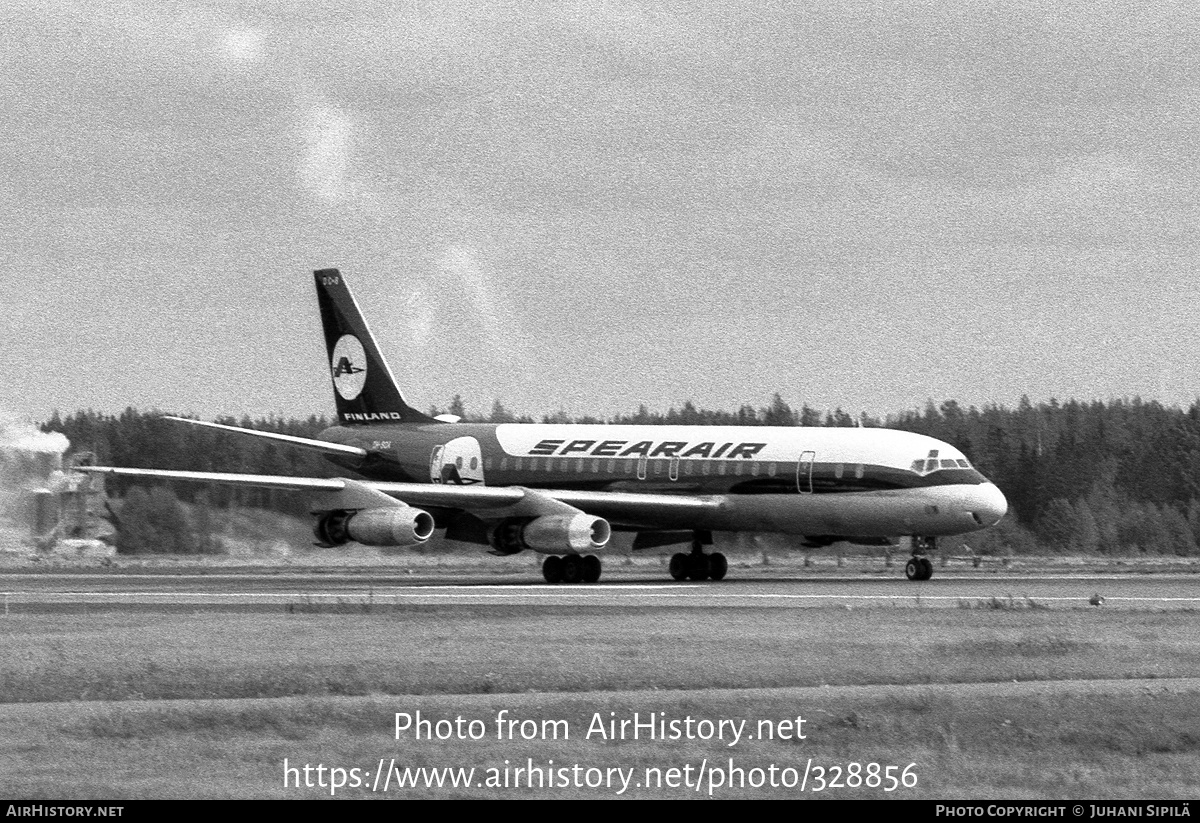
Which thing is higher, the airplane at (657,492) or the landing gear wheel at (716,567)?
the airplane at (657,492)

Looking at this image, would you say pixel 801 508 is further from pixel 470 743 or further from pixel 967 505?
pixel 470 743

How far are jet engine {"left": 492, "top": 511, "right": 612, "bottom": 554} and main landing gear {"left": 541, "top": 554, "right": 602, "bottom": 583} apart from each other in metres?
0.71

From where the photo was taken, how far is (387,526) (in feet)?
157

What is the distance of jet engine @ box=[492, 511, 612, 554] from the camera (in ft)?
155

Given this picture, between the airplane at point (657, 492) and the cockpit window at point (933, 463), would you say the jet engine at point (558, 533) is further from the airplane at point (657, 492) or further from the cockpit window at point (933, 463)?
the cockpit window at point (933, 463)

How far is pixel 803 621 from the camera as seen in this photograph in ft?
106

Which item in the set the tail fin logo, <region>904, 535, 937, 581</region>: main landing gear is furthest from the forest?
<region>904, 535, 937, 581</region>: main landing gear

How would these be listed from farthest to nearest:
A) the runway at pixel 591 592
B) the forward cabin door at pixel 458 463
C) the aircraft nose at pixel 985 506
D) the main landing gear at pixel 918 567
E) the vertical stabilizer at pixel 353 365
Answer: the vertical stabilizer at pixel 353 365 → the forward cabin door at pixel 458 463 → the main landing gear at pixel 918 567 → the aircraft nose at pixel 985 506 → the runway at pixel 591 592

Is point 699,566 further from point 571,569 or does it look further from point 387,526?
point 387,526

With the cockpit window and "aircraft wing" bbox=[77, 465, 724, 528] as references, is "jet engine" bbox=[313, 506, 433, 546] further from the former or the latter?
the cockpit window

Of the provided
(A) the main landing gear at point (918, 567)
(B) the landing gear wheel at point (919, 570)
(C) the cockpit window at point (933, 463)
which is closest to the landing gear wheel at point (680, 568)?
(A) the main landing gear at point (918, 567)

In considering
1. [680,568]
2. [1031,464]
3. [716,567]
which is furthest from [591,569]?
[1031,464]

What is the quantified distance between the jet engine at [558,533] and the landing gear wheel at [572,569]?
917 mm

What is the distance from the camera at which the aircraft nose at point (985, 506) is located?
46469 mm
